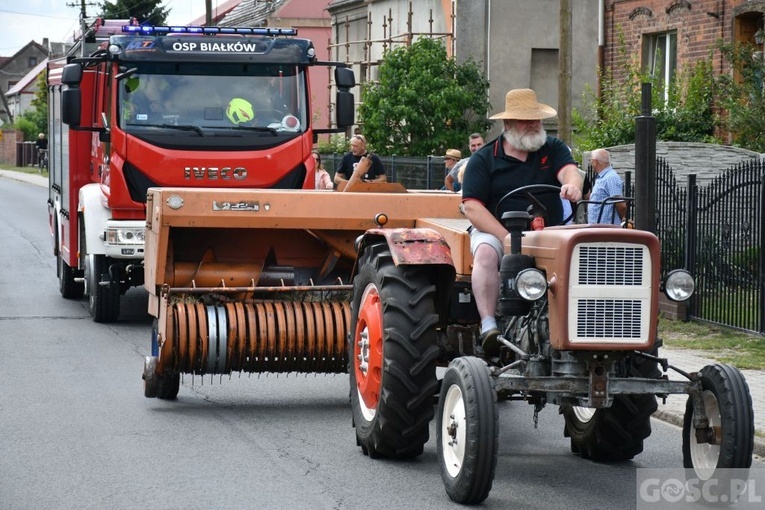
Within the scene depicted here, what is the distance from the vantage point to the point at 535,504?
23.1 ft

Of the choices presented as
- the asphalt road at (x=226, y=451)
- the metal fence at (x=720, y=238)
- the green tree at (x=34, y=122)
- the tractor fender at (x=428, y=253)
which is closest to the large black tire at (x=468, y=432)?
the asphalt road at (x=226, y=451)

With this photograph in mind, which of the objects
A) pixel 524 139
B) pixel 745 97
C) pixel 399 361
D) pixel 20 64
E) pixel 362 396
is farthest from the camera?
pixel 20 64

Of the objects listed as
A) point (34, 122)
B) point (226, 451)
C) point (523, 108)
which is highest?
point (34, 122)

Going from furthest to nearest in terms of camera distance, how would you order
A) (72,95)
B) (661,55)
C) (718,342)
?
(661,55), (72,95), (718,342)

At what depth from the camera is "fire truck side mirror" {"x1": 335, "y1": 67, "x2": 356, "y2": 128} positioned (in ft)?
48.6

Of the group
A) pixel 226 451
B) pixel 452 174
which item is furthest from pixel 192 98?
pixel 226 451

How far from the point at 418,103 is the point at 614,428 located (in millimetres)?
23109

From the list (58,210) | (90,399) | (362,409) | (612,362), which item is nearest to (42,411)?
(90,399)

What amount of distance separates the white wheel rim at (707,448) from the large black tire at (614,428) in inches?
29.9

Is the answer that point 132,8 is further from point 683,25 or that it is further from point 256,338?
point 256,338

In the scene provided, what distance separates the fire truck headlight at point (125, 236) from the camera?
1452cm

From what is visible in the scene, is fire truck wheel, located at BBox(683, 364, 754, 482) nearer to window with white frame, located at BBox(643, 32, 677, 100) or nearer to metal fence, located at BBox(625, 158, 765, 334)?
metal fence, located at BBox(625, 158, 765, 334)

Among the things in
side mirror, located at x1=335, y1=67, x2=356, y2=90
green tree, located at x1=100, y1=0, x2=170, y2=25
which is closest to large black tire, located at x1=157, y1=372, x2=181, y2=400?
side mirror, located at x1=335, y1=67, x2=356, y2=90

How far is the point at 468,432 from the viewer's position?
670 cm
